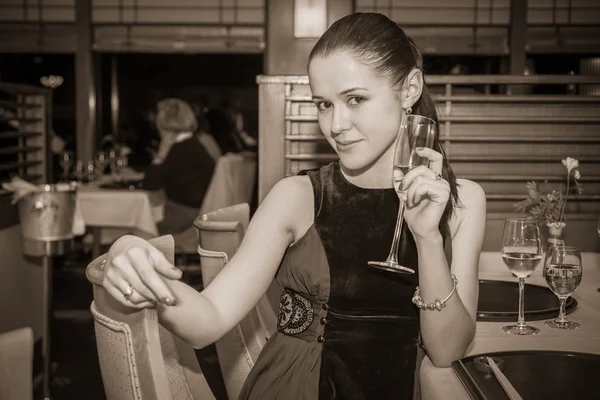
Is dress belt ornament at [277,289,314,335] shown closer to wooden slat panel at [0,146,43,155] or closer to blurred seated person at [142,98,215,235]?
wooden slat panel at [0,146,43,155]

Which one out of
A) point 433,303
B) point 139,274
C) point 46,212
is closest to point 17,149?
point 46,212

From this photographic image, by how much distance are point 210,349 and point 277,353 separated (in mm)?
2935

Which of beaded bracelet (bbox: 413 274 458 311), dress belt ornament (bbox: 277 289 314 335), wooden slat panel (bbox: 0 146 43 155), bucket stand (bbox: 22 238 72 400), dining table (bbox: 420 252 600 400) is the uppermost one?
wooden slat panel (bbox: 0 146 43 155)

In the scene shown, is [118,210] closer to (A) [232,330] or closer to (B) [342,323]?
(A) [232,330]

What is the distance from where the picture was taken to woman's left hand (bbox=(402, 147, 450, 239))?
4.00 ft

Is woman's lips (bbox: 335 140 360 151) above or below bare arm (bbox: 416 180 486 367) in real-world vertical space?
above

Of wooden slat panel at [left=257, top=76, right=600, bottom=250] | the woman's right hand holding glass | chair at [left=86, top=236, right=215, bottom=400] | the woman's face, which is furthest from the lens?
wooden slat panel at [left=257, top=76, right=600, bottom=250]

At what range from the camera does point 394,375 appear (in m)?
1.49

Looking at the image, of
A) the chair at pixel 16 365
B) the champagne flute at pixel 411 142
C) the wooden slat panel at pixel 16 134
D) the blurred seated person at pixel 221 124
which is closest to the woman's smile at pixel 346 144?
the champagne flute at pixel 411 142

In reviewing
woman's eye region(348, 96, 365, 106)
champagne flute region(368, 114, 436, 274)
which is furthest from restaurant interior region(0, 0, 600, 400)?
woman's eye region(348, 96, 365, 106)

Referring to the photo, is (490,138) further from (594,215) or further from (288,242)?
(288,242)

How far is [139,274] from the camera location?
93 centimetres

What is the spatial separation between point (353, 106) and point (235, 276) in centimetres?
42

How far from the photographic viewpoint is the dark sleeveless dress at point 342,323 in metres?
1.48
